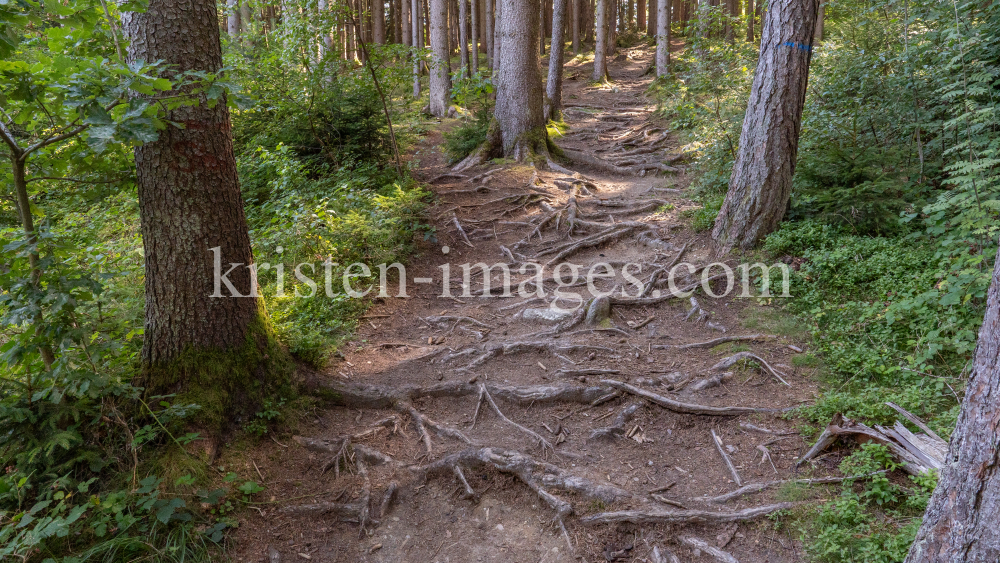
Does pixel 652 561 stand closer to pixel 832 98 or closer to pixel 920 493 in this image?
pixel 920 493

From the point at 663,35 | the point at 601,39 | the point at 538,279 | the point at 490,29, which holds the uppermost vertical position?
the point at 490,29

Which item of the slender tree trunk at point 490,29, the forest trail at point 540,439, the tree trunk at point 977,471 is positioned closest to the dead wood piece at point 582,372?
the forest trail at point 540,439

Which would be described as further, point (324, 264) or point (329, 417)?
point (324, 264)

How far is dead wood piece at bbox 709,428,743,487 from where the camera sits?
4.06 m

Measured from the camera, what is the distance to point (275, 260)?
766cm

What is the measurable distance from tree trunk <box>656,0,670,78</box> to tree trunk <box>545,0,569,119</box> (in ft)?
13.9

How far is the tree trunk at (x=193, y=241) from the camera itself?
398 cm

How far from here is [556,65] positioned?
577 inches

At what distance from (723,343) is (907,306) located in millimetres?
1579

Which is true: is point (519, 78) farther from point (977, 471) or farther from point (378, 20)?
point (378, 20)

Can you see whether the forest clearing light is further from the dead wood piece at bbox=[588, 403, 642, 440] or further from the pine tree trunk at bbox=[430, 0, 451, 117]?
the pine tree trunk at bbox=[430, 0, 451, 117]

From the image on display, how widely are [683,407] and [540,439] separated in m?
1.27

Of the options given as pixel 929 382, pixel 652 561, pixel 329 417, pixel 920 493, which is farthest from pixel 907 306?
pixel 329 417

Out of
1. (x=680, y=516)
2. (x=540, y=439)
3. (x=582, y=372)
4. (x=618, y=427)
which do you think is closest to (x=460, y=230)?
(x=582, y=372)
